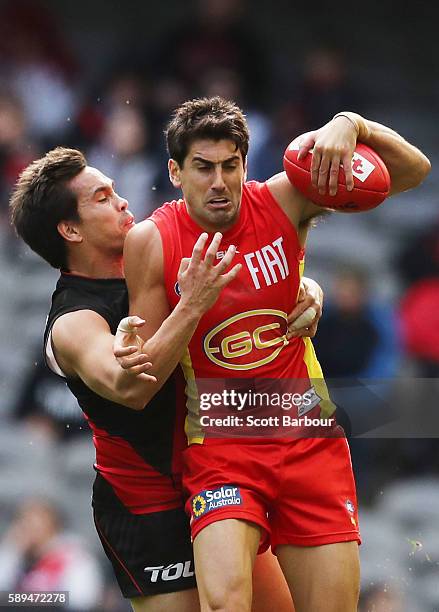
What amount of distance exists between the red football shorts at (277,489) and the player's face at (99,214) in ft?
3.14

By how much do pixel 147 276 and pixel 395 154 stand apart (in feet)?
3.48

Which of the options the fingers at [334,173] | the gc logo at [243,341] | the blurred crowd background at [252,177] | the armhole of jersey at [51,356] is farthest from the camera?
the blurred crowd background at [252,177]

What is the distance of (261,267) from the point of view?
4316 millimetres

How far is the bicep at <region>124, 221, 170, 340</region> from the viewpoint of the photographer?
13.9 ft

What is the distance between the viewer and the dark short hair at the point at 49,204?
15.5 feet

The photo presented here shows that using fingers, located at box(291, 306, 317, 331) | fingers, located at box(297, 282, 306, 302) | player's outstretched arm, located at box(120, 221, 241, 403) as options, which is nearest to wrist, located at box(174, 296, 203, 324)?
player's outstretched arm, located at box(120, 221, 241, 403)

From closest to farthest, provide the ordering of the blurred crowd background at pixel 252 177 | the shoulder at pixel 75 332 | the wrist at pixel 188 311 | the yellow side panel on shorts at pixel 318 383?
the wrist at pixel 188 311 < the shoulder at pixel 75 332 < the yellow side panel on shorts at pixel 318 383 < the blurred crowd background at pixel 252 177

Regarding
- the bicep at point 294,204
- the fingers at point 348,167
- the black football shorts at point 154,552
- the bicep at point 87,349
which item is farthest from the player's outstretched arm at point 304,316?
the black football shorts at point 154,552

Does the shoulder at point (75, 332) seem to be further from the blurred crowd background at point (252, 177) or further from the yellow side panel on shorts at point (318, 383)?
the blurred crowd background at point (252, 177)

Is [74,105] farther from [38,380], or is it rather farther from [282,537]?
[282,537]

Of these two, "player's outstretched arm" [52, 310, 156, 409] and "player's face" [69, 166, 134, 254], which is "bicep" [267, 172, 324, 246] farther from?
"player's outstretched arm" [52, 310, 156, 409]

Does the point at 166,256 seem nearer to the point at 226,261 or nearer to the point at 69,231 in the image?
the point at 226,261

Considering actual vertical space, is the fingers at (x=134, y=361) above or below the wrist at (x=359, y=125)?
below

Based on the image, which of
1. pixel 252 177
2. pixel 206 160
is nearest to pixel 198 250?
pixel 206 160
